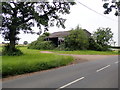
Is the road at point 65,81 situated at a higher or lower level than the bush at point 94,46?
lower

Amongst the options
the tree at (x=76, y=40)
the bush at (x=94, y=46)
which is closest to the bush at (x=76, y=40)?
the tree at (x=76, y=40)

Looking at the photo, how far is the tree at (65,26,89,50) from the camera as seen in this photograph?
164ft

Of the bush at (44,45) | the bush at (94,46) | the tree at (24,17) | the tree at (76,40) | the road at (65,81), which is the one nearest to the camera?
the road at (65,81)

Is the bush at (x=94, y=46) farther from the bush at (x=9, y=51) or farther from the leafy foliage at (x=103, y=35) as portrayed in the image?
the bush at (x=9, y=51)

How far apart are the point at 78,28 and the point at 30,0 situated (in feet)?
88.1

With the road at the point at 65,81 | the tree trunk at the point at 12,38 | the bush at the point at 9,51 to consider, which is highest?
the tree trunk at the point at 12,38

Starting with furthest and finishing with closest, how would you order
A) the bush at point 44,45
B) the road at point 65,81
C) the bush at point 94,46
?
1. the bush at point 94,46
2. the bush at point 44,45
3. the road at point 65,81

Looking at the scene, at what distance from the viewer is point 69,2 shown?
29.1 metres

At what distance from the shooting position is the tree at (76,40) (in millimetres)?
49969

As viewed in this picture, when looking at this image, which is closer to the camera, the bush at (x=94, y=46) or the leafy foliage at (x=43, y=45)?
the leafy foliage at (x=43, y=45)

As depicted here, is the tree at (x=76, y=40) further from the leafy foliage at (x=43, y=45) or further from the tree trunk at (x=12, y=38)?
the tree trunk at (x=12, y=38)

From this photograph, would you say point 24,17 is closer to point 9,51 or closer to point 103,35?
point 9,51

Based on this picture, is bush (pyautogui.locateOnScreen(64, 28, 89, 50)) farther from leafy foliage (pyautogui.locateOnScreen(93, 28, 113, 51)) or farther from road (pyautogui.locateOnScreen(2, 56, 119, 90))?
road (pyautogui.locateOnScreen(2, 56, 119, 90))

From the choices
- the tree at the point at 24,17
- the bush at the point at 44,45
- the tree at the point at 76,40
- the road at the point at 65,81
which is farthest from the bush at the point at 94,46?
A: the road at the point at 65,81
